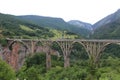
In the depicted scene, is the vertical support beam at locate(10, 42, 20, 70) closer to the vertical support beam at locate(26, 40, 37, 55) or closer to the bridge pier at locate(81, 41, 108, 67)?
the vertical support beam at locate(26, 40, 37, 55)

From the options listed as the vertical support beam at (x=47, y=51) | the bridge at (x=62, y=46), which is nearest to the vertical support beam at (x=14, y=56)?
the bridge at (x=62, y=46)

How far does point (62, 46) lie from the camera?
8225 centimetres

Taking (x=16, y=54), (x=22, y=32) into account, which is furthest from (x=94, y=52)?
(x=22, y=32)

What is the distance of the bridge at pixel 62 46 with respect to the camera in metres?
68.0

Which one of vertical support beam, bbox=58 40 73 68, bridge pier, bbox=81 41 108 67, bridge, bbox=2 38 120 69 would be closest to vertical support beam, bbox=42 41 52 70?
bridge, bbox=2 38 120 69

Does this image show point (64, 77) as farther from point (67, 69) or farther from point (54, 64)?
point (54, 64)

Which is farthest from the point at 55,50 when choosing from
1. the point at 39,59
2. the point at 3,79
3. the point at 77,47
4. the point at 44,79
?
the point at 3,79

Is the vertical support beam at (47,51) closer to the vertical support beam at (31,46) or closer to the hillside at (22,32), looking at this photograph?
the vertical support beam at (31,46)

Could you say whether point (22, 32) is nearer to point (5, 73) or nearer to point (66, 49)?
point (66, 49)

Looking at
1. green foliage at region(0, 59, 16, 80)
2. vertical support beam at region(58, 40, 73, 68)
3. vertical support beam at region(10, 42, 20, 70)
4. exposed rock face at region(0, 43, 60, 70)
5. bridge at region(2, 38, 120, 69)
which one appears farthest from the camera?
vertical support beam at region(10, 42, 20, 70)

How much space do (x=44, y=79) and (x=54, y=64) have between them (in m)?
18.2

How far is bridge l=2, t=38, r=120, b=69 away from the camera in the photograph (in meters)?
68.0

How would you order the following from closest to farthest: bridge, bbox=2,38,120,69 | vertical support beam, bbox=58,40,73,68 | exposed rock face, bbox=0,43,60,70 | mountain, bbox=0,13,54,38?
bridge, bbox=2,38,120,69, vertical support beam, bbox=58,40,73,68, exposed rock face, bbox=0,43,60,70, mountain, bbox=0,13,54,38

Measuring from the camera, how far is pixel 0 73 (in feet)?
164
